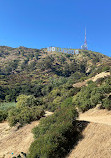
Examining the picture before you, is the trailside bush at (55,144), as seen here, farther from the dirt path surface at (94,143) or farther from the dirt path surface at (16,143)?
the dirt path surface at (16,143)

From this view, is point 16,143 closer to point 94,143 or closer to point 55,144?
point 55,144

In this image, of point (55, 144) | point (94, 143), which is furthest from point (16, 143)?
point (94, 143)

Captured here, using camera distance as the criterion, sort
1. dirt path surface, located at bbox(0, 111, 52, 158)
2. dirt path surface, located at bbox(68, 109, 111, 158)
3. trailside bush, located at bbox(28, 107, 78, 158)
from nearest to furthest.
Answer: dirt path surface, located at bbox(68, 109, 111, 158)
trailside bush, located at bbox(28, 107, 78, 158)
dirt path surface, located at bbox(0, 111, 52, 158)

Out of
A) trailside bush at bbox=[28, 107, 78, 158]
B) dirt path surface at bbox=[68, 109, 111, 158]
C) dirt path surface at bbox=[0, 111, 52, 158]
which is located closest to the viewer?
dirt path surface at bbox=[68, 109, 111, 158]

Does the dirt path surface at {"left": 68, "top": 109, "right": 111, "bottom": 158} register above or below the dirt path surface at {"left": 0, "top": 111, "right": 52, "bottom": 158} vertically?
above

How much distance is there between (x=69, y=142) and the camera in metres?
7.77

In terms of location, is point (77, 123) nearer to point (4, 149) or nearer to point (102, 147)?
point (102, 147)

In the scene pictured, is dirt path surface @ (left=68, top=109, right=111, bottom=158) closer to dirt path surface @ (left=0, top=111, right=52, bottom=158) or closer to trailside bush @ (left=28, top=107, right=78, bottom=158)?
trailside bush @ (left=28, top=107, right=78, bottom=158)

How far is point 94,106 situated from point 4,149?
38.3 ft

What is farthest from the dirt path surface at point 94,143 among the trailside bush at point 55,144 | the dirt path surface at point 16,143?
the dirt path surface at point 16,143

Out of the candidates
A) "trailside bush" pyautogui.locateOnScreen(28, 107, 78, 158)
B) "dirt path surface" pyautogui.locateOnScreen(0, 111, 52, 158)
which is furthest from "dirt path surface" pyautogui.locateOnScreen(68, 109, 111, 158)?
"dirt path surface" pyautogui.locateOnScreen(0, 111, 52, 158)

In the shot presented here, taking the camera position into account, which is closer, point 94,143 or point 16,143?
point 94,143

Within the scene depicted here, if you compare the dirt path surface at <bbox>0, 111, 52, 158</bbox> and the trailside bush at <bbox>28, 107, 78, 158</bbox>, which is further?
the dirt path surface at <bbox>0, 111, 52, 158</bbox>

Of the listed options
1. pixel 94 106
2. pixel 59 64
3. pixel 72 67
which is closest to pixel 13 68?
pixel 59 64
